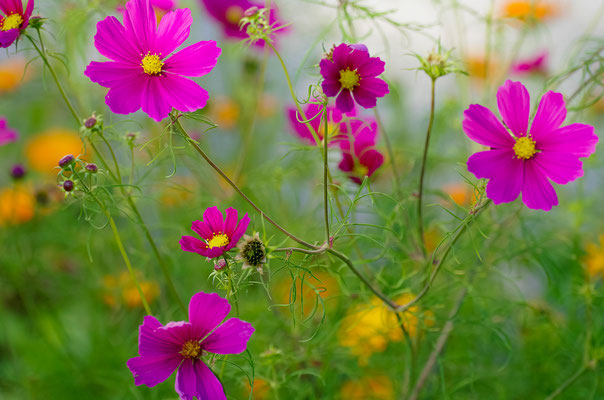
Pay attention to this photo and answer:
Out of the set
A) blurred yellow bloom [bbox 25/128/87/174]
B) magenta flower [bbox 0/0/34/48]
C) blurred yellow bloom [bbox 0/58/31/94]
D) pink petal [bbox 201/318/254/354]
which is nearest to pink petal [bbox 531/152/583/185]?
pink petal [bbox 201/318/254/354]

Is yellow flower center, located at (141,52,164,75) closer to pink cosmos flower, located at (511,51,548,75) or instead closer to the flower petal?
the flower petal

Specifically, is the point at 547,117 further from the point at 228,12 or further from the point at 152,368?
the point at 228,12

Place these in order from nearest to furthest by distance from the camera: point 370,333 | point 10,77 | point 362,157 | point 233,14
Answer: point 362,157
point 370,333
point 233,14
point 10,77

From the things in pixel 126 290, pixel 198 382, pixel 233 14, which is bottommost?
pixel 198 382

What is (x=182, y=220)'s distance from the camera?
0.82m

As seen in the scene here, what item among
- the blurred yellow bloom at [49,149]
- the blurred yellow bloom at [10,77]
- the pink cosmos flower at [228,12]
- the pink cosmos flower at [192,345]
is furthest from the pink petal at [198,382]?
the blurred yellow bloom at [10,77]

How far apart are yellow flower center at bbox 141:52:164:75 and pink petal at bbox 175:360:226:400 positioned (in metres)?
0.20

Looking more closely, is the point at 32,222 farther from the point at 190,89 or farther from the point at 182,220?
the point at 190,89

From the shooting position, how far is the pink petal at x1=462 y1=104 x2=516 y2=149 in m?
0.38

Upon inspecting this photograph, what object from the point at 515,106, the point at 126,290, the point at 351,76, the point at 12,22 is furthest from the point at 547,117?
the point at 126,290

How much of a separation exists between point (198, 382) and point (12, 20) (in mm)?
281

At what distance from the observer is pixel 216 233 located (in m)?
0.38

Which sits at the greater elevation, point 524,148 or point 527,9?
point 527,9

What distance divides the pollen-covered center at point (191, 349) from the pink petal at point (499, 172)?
0.70 feet
